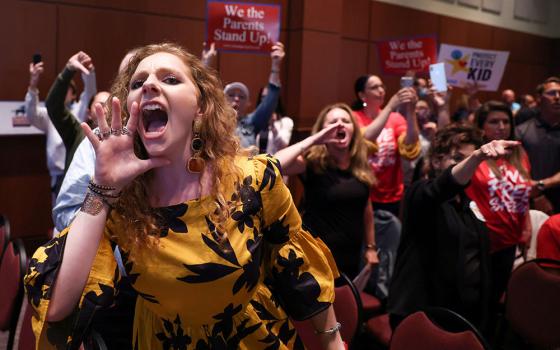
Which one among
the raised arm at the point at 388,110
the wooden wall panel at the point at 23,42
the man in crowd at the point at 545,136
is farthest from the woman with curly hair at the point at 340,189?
the wooden wall panel at the point at 23,42

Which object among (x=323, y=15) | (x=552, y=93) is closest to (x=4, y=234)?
(x=552, y=93)

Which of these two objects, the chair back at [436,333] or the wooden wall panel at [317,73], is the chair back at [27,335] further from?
the wooden wall panel at [317,73]

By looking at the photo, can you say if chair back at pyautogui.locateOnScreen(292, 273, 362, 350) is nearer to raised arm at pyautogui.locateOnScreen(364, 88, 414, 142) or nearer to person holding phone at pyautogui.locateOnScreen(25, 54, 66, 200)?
raised arm at pyautogui.locateOnScreen(364, 88, 414, 142)

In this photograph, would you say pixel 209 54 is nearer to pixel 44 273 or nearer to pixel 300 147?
pixel 300 147

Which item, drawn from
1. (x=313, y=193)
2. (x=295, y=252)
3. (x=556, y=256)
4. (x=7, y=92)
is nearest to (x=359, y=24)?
(x=7, y=92)

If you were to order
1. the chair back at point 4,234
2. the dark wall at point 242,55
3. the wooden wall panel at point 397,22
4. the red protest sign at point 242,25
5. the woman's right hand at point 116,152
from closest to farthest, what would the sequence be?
the woman's right hand at point 116,152, the chair back at point 4,234, the red protest sign at point 242,25, the dark wall at point 242,55, the wooden wall panel at point 397,22

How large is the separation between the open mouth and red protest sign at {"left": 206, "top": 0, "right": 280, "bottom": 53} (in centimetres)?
301

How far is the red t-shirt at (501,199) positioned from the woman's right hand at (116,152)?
222 cm

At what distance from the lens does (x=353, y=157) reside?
10.8 feet

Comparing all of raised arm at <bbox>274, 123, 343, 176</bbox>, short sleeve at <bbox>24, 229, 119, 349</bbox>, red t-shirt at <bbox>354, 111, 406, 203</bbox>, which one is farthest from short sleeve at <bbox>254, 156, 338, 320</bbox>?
red t-shirt at <bbox>354, 111, 406, 203</bbox>

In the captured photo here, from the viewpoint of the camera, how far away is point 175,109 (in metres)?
1.28

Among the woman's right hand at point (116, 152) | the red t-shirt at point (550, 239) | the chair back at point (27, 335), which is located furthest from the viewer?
the red t-shirt at point (550, 239)

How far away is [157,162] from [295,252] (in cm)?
42

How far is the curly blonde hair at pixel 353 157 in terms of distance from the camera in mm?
3207
